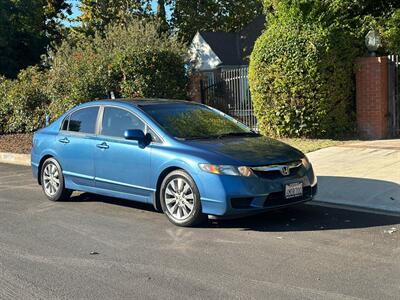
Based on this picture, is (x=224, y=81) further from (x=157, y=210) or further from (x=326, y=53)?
(x=157, y=210)

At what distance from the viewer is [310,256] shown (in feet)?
17.6

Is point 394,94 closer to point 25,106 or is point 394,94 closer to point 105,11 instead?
point 25,106

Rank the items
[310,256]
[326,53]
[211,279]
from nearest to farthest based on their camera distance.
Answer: [211,279] < [310,256] < [326,53]

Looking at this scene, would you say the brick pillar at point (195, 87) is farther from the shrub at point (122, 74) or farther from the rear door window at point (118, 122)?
the rear door window at point (118, 122)

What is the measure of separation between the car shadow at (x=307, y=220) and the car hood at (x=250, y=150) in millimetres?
805

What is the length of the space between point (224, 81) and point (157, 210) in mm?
9789

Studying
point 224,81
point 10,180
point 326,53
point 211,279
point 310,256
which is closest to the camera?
point 211,279

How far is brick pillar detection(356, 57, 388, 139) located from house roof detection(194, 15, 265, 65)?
16500 mm

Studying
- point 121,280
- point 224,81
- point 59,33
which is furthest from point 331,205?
point 59,33

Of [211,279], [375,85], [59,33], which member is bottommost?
[211,279]

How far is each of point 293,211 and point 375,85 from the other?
6.90 m

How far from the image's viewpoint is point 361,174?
9.16m

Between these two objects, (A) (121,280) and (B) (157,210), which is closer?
(A) (121,280)

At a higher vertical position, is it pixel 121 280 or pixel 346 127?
pixel 346 127
